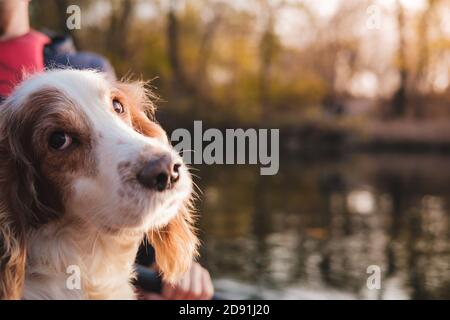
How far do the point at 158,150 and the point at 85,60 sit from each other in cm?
202

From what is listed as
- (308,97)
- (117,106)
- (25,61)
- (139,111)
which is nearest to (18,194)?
(117,106)

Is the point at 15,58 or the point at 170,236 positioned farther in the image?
the point at 15,58

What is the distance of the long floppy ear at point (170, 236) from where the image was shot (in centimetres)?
240

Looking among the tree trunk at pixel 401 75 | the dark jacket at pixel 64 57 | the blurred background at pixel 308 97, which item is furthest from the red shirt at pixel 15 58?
the tree trunk at pixel 401 75

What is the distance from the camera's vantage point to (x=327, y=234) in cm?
1549

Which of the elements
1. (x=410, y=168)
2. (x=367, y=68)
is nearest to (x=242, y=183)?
(x=410, y=168)

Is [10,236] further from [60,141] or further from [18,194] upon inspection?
[60,141]

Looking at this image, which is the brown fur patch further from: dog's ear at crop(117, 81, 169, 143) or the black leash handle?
the black leash handle

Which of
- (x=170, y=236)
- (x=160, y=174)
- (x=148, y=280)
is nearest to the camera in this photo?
(x=160, y=174)

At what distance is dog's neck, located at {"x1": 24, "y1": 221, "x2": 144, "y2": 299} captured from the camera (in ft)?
6.92

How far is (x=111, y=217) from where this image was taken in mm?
2008

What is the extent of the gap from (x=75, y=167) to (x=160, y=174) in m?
0.37

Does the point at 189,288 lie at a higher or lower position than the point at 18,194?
lower
